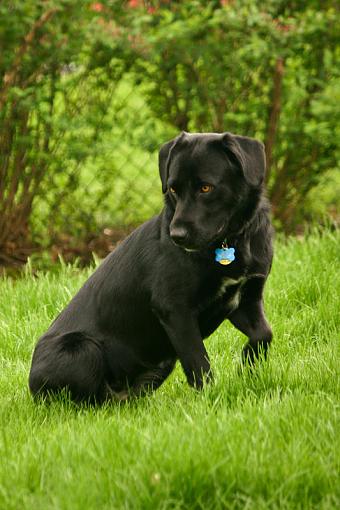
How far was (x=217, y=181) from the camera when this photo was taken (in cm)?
414

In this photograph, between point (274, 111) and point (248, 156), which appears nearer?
point (248, 156)

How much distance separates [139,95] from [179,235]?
4379 mm

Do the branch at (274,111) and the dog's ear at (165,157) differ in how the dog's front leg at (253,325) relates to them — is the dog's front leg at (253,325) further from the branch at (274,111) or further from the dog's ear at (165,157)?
the branch at (274,111)

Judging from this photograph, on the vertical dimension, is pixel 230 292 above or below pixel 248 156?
below

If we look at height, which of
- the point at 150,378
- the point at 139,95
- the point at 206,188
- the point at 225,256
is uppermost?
the point at 206,188

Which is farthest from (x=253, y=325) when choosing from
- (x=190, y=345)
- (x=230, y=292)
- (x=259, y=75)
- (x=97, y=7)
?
(x=259, y=75)

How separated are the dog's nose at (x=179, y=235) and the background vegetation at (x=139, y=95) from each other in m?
3.22

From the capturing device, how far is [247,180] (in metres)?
4.11

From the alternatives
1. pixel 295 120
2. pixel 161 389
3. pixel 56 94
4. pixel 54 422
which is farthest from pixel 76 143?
pixel 54 422

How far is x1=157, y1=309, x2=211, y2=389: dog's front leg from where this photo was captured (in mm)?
4051

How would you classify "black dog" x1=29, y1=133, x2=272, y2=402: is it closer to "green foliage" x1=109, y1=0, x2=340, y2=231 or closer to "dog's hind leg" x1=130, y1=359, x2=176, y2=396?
"dog's hind leg" x1=130, y1=359, x2=176, y2=396

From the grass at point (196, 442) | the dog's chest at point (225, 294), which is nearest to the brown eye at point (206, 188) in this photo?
the dog's chest at point (225, 294)

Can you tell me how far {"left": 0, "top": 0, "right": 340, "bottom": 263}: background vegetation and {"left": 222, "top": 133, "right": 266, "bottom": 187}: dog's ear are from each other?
2.90 m

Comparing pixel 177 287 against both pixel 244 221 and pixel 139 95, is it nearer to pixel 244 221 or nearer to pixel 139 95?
pixel 244 221
